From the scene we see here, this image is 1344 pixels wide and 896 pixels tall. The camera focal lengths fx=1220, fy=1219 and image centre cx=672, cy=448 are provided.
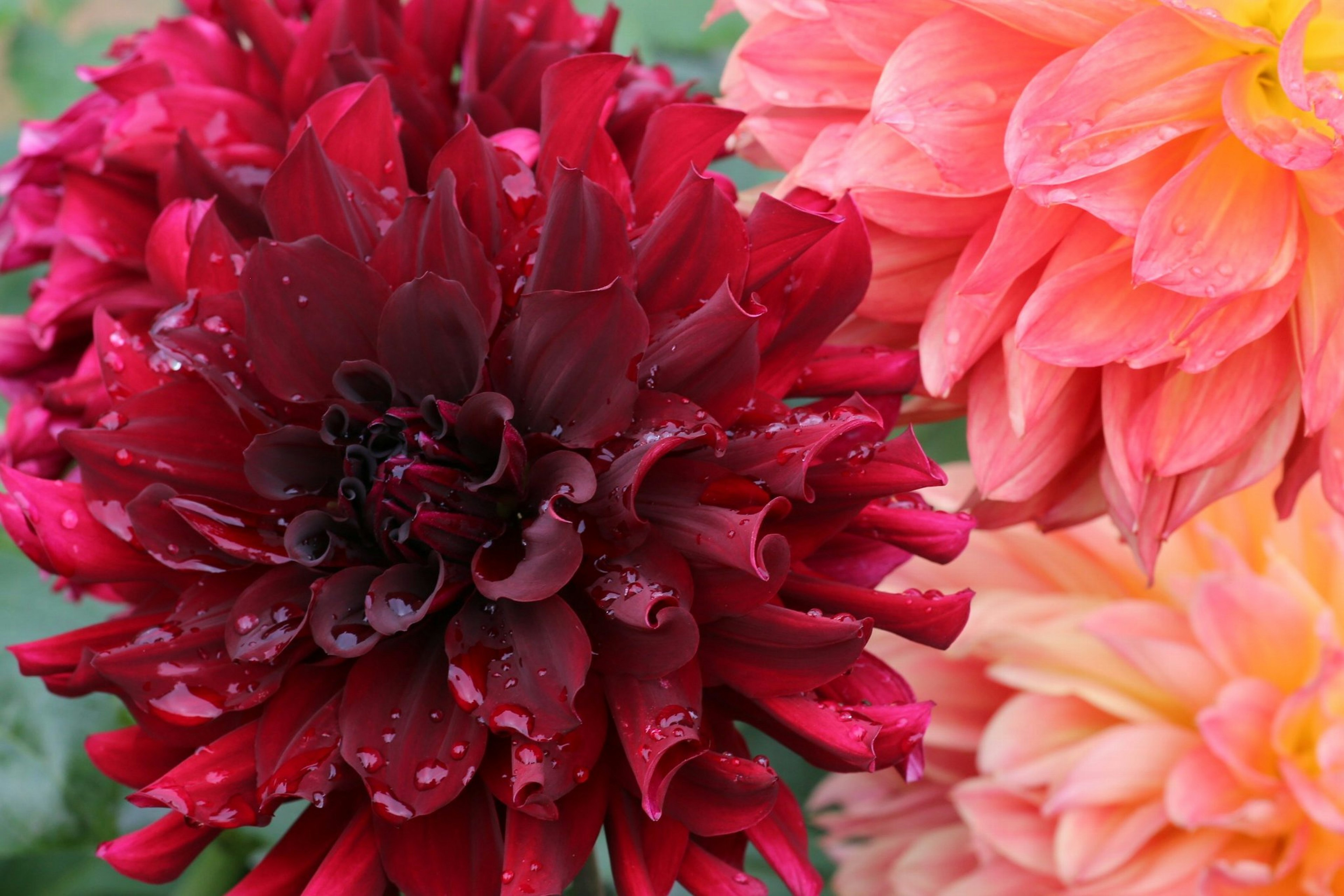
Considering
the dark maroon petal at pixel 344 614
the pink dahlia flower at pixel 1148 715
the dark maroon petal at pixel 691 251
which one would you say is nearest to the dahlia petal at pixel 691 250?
the dark maroon petal at pixel 691 251

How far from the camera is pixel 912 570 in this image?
0.54 metres

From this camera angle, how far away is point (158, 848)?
33 centimetres

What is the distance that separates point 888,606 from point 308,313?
173 mm

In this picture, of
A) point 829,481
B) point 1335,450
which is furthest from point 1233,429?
point 829,481

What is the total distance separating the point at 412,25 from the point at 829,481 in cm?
25

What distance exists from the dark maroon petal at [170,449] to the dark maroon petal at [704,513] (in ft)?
0.36

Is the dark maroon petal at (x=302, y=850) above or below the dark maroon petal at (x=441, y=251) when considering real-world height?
below

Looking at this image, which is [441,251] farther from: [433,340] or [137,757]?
[137,757]

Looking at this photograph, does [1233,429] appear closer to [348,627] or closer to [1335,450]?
[1335,450]

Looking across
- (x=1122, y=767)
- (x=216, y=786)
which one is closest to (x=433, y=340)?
(x=216, y=786)

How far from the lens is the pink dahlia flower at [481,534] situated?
12.0 inches

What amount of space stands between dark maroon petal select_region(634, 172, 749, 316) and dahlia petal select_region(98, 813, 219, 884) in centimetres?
19

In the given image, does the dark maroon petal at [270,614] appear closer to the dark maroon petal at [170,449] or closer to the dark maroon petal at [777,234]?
the dark maroon petal at [170,449]

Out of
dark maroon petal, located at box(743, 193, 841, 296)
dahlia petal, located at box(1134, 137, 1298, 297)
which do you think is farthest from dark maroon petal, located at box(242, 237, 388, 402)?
dahlia petal, located at box(1134, 137, 1298, 297)
